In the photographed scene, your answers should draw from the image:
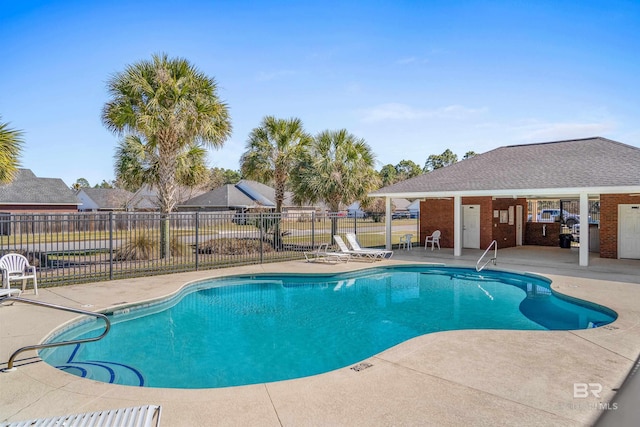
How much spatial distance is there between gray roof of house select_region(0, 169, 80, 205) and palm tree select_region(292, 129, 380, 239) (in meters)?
25.3

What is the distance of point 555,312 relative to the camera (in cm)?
865

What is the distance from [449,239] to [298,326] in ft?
44.9

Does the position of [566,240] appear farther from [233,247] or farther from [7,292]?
[7,292]

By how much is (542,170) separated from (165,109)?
14.4 m

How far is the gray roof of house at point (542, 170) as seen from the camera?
505 inches

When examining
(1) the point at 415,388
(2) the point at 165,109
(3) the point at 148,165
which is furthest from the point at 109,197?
(1) the point at 415,388

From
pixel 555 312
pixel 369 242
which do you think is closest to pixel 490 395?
pixel 555 312

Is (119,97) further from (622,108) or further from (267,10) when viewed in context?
(622,108)

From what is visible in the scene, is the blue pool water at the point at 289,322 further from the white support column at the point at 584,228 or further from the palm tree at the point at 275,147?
the palm tree at the point at 275,147

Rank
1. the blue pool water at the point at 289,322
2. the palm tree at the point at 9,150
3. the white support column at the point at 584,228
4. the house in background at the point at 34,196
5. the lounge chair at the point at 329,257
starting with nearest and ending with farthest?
the blue pool water at the point at 289,322 → the palm tree at the point at 9,150 → the white support column at the point at 584,228 → the lounge chair at the point at 329,257 → the house in background at the point at 34,196

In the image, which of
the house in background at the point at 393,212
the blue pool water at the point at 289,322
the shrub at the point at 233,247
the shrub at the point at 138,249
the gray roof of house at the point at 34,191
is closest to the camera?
the blue pool water at the point at 289,322

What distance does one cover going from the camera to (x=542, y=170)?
15.0m

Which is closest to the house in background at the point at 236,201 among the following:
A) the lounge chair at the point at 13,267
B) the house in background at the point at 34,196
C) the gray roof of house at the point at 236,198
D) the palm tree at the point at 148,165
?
the gray roof of house at the point at 236,198

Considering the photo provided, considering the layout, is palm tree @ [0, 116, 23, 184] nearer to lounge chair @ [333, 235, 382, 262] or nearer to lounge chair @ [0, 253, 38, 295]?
lounge chair @ [0, 253, 38, 295]
